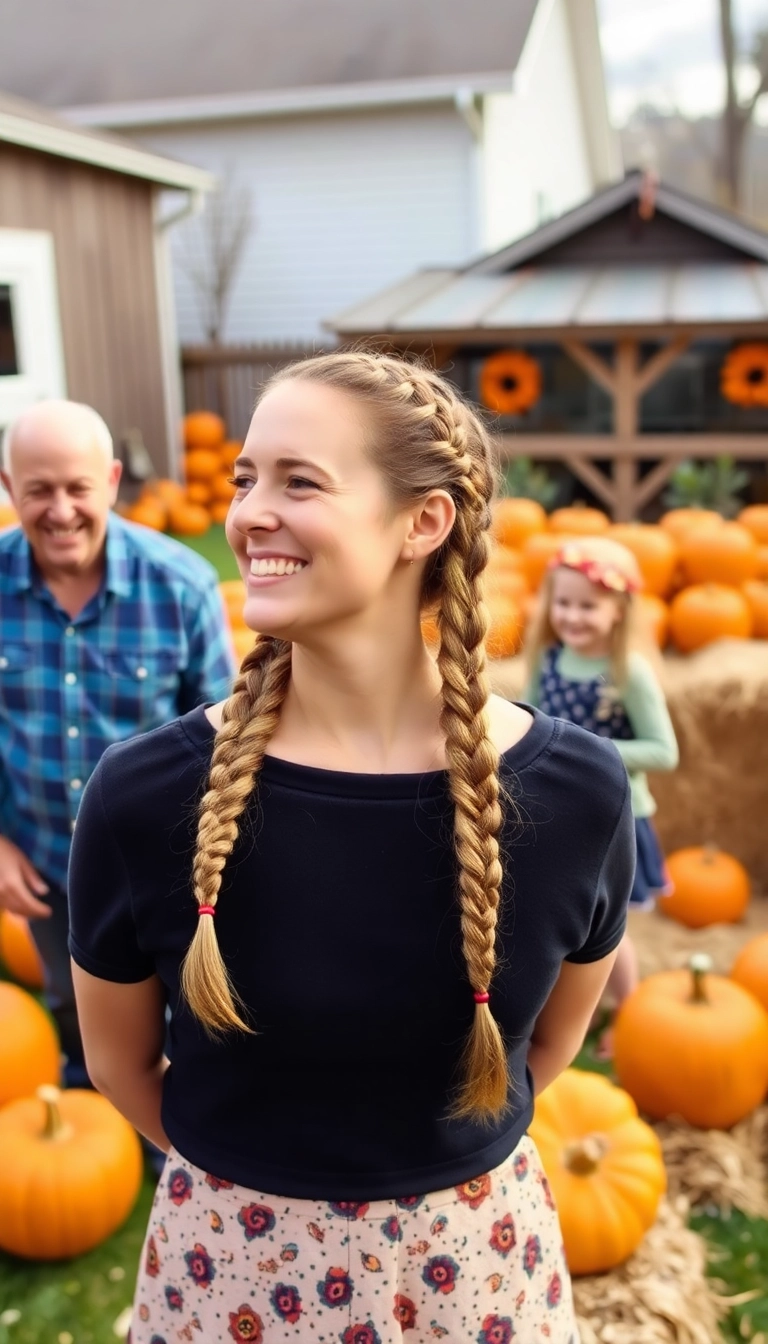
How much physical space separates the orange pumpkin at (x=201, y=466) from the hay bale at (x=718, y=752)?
768 cm

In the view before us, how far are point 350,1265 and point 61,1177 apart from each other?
1674 millimetres

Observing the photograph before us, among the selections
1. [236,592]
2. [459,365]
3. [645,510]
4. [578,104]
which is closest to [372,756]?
[236,592]

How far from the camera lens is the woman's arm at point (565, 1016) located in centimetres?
150

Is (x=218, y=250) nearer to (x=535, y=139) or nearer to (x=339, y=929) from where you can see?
(x=535, y=139)

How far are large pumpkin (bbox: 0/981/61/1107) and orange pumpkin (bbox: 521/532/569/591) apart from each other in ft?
10.7

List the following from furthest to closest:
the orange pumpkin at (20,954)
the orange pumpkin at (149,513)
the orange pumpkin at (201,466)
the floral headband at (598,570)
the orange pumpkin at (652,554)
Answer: the orange pumpkin at (201,466), the orange pumpkin at (149,513), the orange pumpkin at (652,554), the orange pumpkin at (20,954), the floral headband at (598,570)

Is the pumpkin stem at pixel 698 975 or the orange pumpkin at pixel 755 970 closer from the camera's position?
the pumpkin stem at pixel 698 975

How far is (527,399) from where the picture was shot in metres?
9.51

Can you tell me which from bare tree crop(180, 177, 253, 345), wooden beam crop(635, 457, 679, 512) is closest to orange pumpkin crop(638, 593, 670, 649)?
wooden beam crop(635, 457, 679, 512)

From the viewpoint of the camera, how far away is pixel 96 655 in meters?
2.68

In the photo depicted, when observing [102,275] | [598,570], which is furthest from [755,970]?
[102,275]

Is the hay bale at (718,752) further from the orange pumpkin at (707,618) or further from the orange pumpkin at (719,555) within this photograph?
the orange pumpkin at (719,555)

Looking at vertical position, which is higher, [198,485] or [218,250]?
[218,250]

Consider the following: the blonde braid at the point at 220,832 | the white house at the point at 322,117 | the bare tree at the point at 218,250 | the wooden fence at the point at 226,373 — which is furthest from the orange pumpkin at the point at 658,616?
the bare tree at the point at 218,250
